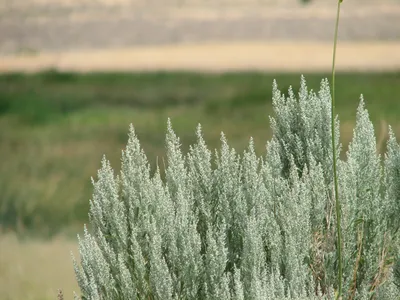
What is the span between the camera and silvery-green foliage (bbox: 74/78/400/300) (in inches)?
161

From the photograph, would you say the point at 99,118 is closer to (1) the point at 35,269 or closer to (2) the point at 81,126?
(2) the point at 81,126

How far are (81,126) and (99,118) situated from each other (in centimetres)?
Answer: 125

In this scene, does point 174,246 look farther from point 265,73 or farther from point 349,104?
point 265,73

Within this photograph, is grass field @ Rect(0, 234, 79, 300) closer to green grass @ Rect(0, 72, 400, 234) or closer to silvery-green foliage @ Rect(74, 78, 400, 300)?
green grass @ Rect(0, 72, 400, 234)

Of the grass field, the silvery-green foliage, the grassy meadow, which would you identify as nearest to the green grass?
the grassy meadow

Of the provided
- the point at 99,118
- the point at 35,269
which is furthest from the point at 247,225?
the point at 99,118

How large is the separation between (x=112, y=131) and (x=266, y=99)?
472cm

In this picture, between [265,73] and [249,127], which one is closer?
[249,127]

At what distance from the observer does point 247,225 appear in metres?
4.09

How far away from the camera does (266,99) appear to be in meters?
23.4

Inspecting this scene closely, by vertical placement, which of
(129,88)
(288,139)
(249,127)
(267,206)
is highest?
(129,88)

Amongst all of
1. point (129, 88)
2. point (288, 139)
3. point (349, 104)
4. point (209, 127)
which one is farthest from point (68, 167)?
point (288, 139)

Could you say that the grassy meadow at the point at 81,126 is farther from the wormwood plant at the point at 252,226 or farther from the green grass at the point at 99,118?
the wormwood plant at the point at 252,226

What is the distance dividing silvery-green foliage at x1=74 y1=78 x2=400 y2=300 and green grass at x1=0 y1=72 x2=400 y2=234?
6.65m
